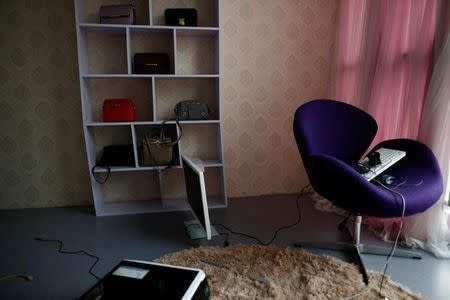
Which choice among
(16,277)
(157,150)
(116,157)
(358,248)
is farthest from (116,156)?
(358,248)

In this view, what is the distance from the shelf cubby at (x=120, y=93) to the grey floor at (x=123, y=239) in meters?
0.84

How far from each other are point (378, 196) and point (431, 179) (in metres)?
0.39

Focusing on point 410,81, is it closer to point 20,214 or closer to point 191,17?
point 191,17

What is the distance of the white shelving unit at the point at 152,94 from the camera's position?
236 cm

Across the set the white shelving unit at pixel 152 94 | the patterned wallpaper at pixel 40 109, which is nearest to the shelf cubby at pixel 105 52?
the white shelving unit at pixel 152 94

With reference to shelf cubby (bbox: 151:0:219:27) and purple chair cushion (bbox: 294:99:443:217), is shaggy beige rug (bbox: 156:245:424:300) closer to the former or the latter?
purple chair cushion (bbox: 294:99:443:217)

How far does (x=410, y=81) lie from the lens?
1.82 m

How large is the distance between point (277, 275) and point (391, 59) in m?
1.52

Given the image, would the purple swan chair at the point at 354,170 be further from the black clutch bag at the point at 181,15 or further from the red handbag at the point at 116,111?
the red handbag at the point at 116,111

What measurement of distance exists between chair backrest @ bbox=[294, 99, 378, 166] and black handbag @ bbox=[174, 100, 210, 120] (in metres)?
0.83

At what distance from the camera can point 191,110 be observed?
2.40 m

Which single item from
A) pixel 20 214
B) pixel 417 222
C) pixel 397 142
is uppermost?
pixel 397 142

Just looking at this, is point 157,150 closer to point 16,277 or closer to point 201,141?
point 201,141

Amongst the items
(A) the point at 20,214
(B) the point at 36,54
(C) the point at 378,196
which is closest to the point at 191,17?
(B) the point at 36,54
